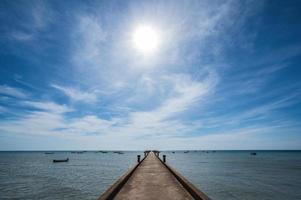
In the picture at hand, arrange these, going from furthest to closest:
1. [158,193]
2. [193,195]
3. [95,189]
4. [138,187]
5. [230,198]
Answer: [95,189] → [230,198] → [138,187] → [158,193] → [193,195]

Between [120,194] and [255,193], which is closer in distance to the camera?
[120,194]

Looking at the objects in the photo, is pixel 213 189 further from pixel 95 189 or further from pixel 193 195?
pixel 193 195

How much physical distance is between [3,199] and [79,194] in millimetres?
5877

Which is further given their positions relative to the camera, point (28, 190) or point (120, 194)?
point (28, 190)

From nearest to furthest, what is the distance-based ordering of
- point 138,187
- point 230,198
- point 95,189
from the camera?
point 138,187, point 230,198, point 95,189

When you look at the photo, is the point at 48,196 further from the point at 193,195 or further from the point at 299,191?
the point at 299,191

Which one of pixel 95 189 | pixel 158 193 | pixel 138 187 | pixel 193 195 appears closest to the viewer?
pixel 193 195

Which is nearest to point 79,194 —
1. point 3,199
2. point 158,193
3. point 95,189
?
point 95,189

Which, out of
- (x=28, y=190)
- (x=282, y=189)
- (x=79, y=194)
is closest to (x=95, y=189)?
(x=79, y=194)

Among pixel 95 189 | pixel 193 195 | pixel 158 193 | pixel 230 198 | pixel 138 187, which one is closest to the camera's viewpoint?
pixel 193 195

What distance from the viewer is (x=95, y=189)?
60.2 feet

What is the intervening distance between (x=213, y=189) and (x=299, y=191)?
8.17 metres

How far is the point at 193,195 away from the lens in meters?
6.33

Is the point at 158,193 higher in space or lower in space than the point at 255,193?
higher
